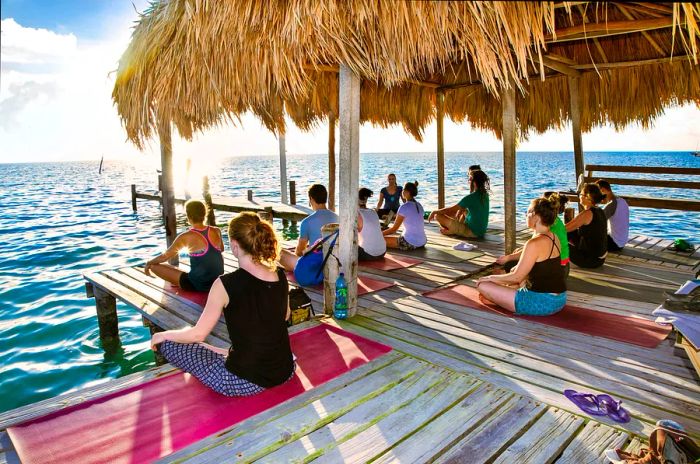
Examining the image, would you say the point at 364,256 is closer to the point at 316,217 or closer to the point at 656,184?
the point at 316,217

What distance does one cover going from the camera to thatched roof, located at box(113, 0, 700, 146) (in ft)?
10.5

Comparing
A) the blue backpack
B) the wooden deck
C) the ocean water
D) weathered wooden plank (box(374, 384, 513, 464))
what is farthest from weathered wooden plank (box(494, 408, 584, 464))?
the ocean water

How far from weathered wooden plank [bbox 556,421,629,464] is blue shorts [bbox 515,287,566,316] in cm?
171

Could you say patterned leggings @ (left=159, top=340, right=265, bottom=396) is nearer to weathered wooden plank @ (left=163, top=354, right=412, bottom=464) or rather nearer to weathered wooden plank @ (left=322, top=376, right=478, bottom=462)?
weathered wooden plank @ (left=163, top=354, right=412, bottom=464)

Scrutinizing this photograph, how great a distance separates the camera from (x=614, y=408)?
248cm

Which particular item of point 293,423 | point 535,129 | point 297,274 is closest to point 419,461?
point 293,423

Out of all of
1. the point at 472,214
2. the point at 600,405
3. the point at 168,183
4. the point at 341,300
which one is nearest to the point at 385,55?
the point at 341,300

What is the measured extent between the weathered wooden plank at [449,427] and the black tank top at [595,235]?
11.7ft

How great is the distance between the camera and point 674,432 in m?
1.97

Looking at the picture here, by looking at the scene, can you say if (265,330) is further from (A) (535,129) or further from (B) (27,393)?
(A) (535,129)

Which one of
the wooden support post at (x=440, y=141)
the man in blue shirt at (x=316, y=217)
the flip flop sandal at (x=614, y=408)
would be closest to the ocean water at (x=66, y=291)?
the man in blue shirt at (x=316, y=217)

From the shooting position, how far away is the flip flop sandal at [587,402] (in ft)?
8.11

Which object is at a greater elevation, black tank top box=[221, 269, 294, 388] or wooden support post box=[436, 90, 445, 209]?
wooden support post box=[436, 90, 445, 209]

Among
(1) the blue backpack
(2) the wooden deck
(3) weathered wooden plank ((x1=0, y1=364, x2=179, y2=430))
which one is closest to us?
(2) the wooden deck
